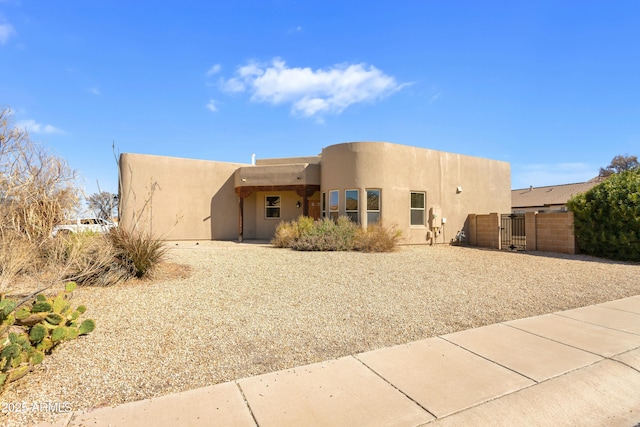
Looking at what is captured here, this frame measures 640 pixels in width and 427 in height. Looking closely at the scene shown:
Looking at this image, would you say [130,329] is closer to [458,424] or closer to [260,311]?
[260,311]

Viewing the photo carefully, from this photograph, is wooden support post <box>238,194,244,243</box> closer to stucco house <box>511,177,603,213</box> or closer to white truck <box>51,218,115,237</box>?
white truck <box>51,218,115,237</box>

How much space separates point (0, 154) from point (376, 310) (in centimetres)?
874

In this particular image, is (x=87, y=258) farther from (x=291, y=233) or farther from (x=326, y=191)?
(x=326, y=191)

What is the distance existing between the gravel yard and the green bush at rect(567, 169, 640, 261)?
1988 mm

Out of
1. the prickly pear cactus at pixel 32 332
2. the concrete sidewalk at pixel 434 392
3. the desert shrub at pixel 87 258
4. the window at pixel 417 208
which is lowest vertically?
the concrete sidewalk at pixel 434 392

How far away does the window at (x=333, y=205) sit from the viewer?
52.9 ft

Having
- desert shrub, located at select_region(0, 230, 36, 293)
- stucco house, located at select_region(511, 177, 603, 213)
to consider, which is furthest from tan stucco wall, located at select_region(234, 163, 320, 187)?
stucco house, located at select_region(511, 177, 603, 213)

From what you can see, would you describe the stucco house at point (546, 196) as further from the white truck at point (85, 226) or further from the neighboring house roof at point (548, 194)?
the white truck at point (85, 226)

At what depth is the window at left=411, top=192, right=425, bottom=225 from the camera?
54.0 ft

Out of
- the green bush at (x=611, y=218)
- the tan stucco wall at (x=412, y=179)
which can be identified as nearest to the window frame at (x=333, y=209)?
the tan stucco wall at (x=412, y=179)

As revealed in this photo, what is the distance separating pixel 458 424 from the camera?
271cm

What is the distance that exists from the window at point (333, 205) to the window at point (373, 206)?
1.57 m

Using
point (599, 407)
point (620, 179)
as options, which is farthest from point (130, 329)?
point (620, 179)

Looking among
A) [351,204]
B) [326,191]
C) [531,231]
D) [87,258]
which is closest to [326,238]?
[351,204]
